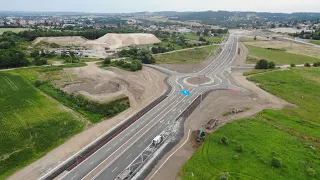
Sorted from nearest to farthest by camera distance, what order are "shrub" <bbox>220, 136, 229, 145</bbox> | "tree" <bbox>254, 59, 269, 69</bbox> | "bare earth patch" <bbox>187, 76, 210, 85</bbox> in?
"shrub" <bbox>220, 136, 229, 145</bbox>
"bare earth patch" <bbox>187, 76, 210, 85</bbox>
"tree" <bbox>254, 59, 269, 69</bbox>

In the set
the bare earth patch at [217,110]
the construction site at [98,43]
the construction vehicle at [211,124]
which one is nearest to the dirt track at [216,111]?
the bare earth patch at [217,110]

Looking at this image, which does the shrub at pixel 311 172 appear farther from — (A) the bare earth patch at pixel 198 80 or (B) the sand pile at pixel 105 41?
(B) the sand pile at pixel 105 41

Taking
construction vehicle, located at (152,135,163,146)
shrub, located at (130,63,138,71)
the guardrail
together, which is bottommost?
the guardrail

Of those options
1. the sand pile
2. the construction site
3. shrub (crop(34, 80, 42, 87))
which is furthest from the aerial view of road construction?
the sand pile

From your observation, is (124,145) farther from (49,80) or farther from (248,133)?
(49,80)

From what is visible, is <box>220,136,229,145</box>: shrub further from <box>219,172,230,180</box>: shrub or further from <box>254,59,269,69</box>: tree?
<box>254,59,269,69</box>: tree

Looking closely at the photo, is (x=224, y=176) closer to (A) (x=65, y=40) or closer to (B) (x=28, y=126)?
(B) (x=28, y=126)

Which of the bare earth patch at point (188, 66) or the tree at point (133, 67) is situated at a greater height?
the tree at point (133, 67)

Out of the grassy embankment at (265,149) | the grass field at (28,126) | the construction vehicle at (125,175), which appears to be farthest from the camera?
the grass field at (28,126)
